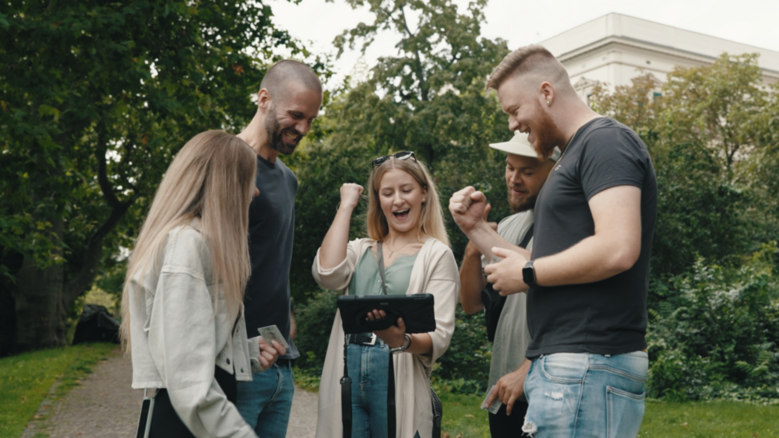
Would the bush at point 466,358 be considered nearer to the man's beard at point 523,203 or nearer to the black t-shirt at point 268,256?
the man's beard at point 523,203

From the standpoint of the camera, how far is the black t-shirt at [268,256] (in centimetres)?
287

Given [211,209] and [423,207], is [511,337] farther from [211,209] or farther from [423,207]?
[211,209]

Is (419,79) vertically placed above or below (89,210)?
above

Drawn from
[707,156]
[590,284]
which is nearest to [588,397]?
[590,284]

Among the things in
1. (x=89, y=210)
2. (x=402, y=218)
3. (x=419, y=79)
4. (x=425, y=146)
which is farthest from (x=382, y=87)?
(x=402, y=218)

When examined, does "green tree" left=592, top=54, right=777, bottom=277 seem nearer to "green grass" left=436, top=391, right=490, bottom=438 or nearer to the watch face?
"green grass" left=436, top=391, right=490, bottom=438

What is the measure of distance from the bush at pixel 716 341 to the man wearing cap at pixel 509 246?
259 inches

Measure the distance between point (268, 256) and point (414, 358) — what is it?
813 millimetres

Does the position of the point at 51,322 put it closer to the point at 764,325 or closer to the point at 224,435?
the point at 764,325

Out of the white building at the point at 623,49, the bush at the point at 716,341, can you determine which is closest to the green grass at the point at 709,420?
the bush at the point at 716,341

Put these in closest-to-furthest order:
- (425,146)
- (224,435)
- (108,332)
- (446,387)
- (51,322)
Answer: (224,435), (446,387), (51,322), (108,332), (425,146)

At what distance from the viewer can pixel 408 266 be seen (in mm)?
3168

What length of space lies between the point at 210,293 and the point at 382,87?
854 inches

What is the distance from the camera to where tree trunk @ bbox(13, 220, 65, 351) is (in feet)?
56.2
